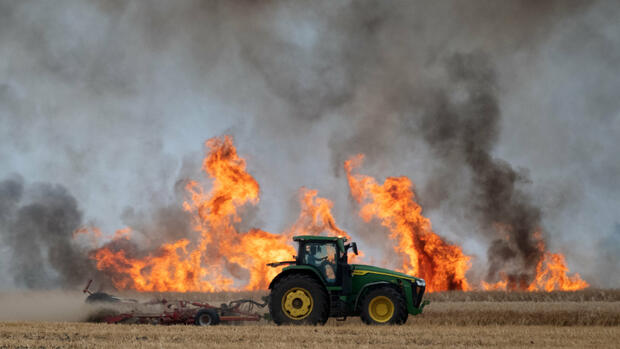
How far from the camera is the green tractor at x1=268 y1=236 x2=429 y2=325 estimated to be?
16484mm

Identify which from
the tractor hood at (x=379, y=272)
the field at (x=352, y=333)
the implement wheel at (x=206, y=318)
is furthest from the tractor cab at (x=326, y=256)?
the implement wheel at (x=206, y=318)

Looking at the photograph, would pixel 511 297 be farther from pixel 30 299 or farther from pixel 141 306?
pixel 30 299

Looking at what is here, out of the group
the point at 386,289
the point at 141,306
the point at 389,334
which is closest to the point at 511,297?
the point at 386,289

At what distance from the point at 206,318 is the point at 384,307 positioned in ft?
17.3

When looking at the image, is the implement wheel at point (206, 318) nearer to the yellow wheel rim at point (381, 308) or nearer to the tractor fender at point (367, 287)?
the tractor fender at point (367, 287)

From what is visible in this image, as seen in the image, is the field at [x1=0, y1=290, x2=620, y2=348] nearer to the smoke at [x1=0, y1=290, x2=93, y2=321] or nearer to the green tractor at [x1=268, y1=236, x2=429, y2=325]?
the smoke at [x1=0, y1=290, x2=93, y2=321]

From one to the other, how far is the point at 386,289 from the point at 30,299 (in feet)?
51.1

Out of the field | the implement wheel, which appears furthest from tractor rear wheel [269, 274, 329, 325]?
the implement wheel

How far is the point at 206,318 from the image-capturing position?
17297mm

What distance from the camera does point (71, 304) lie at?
68.1ft

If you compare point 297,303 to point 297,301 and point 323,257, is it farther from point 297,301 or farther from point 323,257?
point 323,257

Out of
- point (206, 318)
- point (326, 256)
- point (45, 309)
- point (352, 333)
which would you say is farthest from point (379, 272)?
point (45, 309)

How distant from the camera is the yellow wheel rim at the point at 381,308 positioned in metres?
16.5

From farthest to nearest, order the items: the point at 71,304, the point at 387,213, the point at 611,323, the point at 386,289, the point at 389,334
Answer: the point at 387,213
the point at 71,304
the point at 611,323
the point at 386,289
the point at 389,334
